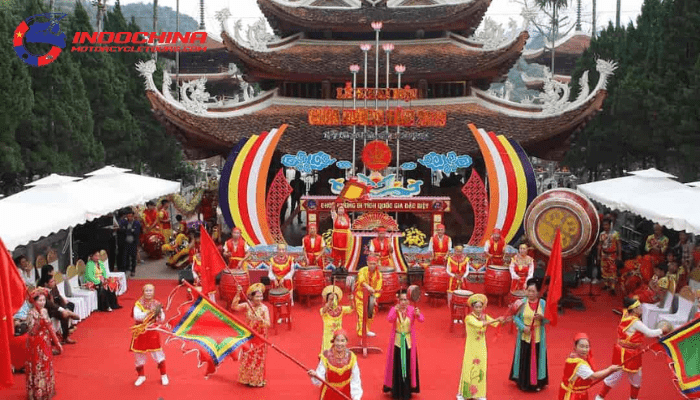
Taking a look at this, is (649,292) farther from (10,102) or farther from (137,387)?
(10,102)

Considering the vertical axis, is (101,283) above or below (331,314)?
below

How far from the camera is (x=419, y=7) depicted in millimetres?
19734

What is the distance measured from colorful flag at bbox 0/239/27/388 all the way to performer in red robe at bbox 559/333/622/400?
561cm

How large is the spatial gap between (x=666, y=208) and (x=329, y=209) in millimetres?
6593

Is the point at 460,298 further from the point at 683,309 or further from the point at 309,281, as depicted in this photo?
the point at 683,309

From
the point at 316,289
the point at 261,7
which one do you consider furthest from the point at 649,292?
the point at 261,7

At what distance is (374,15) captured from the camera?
19234mm

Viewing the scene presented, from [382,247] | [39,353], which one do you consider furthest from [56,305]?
[382,247]

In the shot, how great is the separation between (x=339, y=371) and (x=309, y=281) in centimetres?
601

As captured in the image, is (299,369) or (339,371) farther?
(299,369)

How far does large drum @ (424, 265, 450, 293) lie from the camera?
12430 mm

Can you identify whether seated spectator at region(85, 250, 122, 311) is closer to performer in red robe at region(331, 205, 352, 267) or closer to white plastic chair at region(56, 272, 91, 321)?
white plastic chair at region(56, 272, 91, 321)

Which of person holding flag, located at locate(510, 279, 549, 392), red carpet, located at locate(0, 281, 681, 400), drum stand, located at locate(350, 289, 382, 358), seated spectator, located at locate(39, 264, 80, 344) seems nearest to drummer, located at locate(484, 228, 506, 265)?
red carpet, located at locate(0, 281, 681, 400)

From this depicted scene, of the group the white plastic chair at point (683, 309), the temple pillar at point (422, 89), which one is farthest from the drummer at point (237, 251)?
the temple pillar at point (422, 89)
